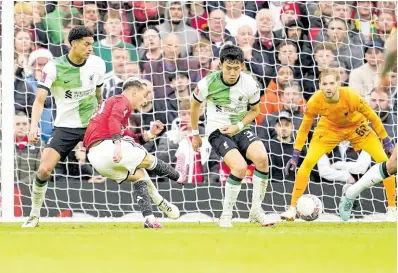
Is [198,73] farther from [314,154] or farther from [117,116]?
[117,116]

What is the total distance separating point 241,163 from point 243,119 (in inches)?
21.5

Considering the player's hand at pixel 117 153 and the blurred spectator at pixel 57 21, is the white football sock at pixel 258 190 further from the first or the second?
the blurred spectator at pixel 57 21

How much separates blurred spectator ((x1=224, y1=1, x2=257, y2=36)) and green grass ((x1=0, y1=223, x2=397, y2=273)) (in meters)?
4.53

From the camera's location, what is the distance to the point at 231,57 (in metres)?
9.70

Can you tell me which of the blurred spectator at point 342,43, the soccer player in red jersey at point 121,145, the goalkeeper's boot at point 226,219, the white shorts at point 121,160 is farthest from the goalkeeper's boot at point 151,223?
the blurred spectator at point 342,43

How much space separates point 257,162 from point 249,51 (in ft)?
11.5

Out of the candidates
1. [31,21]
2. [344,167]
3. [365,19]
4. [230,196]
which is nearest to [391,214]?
[344,167]

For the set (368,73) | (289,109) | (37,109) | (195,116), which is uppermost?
(368,73)

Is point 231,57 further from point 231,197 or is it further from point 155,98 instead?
point 155,98

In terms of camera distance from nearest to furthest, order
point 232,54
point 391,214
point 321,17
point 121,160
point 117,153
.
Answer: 1. point 117,153
2. point 121,160
3. point 232,54
4. point 391,214
5. point 321,17

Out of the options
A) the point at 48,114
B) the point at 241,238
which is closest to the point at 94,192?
the point at 48,114

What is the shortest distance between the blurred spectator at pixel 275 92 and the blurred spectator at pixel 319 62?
0.27m

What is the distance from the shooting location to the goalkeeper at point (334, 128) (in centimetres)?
1059

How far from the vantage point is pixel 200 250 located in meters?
6.94
